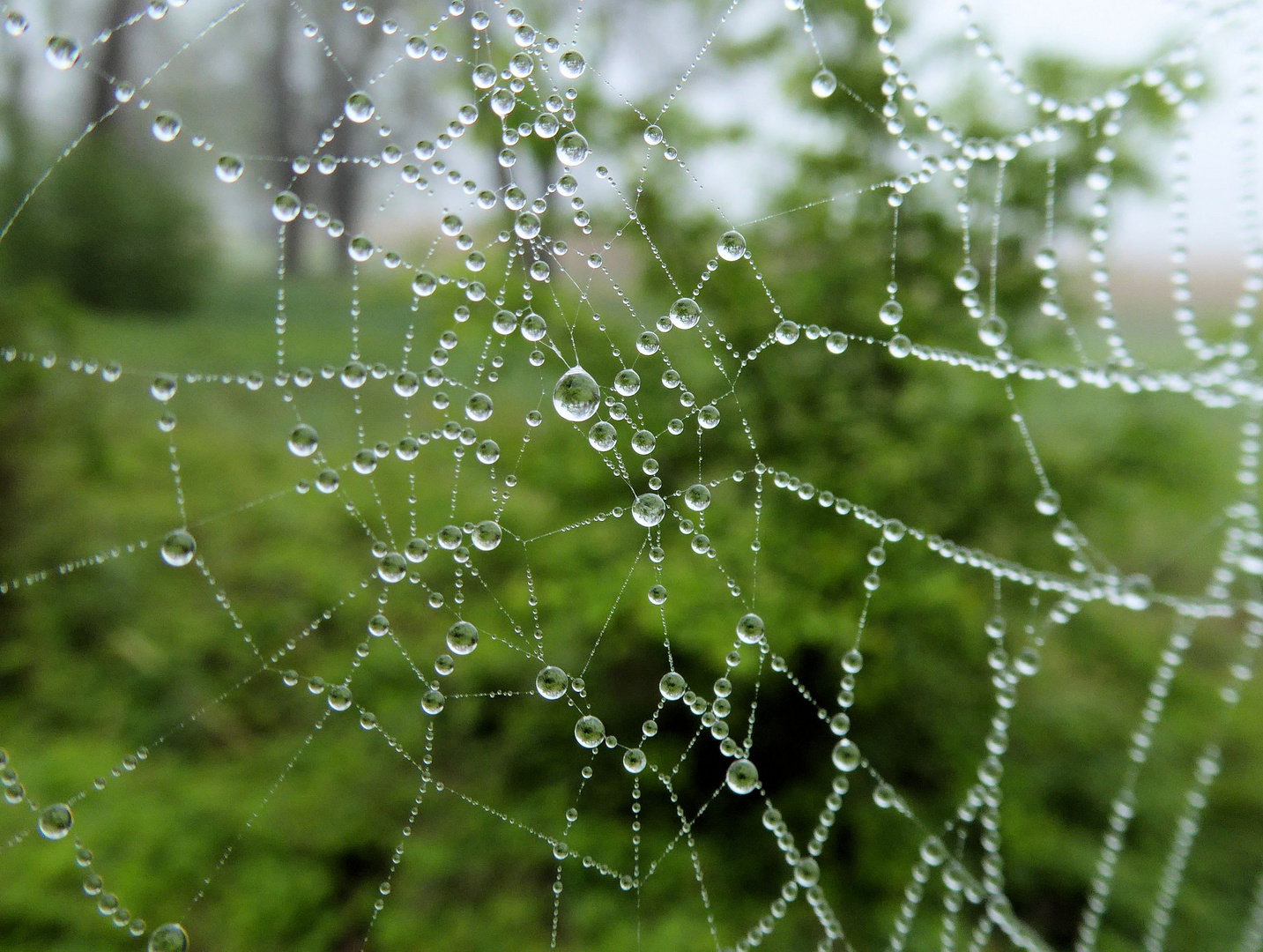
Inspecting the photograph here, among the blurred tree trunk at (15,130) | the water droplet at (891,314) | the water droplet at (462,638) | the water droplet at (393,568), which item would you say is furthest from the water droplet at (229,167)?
the blurred tree trunk at (15,130)

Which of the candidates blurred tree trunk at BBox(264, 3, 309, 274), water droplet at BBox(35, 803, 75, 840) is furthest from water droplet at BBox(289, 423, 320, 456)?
blurred tree trunk at BBox(264, 3, 309, 274)

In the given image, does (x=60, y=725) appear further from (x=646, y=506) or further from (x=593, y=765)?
(x=646, y=506)

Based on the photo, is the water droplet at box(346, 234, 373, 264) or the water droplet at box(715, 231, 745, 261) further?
the water droplet at box(715, 231, 745, 261)

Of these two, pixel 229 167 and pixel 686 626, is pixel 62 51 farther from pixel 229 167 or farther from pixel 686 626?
pixel 686 626

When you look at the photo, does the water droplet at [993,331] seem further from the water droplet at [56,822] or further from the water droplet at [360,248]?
the water droplet at [56,822]

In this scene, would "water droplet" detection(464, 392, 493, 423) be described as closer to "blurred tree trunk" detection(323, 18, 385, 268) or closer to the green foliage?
"blurred tree trunk" detection(323, 18, 385, 268)
